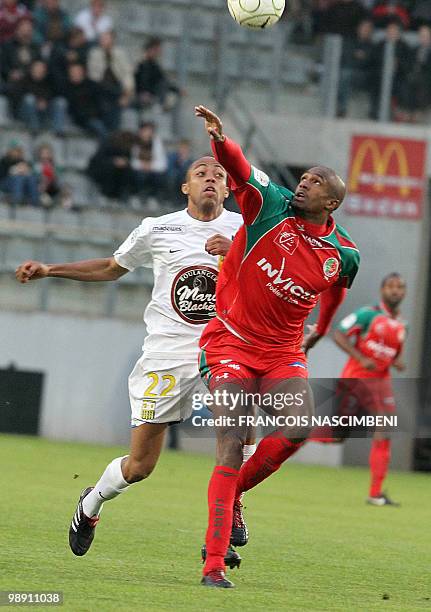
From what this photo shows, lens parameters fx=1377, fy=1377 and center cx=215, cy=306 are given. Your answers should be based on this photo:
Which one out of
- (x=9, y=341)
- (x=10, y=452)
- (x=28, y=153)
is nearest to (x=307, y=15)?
(x=28, y=153)

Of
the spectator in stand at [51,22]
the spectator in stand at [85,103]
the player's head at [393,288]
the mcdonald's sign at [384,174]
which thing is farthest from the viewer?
the spectator in stand at [51,22]

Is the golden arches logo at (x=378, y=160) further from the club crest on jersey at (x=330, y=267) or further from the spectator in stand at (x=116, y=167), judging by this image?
the club crest on jersey at (x=330, y=267)

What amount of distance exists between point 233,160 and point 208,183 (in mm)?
1264

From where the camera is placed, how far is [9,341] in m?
18.8

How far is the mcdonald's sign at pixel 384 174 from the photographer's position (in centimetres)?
1959

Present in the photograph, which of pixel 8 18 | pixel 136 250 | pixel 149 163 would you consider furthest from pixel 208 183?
pixel 8 18

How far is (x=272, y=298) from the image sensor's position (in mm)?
7277

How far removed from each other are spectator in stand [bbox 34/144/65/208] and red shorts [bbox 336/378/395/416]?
19.5 ft

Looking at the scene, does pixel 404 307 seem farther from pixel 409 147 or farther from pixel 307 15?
pixel 307 15

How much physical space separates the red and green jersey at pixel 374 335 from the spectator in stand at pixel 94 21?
8150mm

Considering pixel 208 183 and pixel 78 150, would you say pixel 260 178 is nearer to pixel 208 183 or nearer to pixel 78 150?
pixel 208 183

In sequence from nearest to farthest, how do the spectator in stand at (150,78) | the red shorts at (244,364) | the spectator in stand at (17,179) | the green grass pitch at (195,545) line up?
the green grass pitch at (195,545) → the red shorts at (244,364) → the spectator in stand at (17,179) → the spectator in stand at (150,78)

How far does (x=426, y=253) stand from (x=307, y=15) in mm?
4202

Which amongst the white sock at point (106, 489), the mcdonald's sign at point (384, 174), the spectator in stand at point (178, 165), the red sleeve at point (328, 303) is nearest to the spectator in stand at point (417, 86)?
the mcdonald's sign at point (384, 174)
